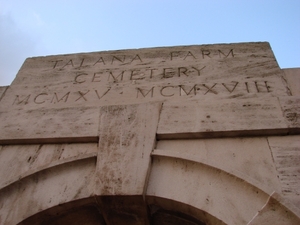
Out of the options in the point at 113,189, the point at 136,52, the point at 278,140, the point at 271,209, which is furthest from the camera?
the point at 136,52

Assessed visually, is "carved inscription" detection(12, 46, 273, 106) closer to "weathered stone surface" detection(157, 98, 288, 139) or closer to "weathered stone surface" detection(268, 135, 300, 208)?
"weathered stone surface" detection(157, 98, 288, 139)

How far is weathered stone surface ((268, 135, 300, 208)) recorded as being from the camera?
258cm

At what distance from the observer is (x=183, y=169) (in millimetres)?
2893

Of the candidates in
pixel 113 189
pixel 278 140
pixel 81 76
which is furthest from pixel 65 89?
pixel 278 140

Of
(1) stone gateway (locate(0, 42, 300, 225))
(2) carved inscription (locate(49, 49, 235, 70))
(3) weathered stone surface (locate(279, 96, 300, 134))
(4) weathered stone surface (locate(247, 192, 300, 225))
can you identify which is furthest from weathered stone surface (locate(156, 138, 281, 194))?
(2) carved inscription (locate(49, 49, 235, 70))

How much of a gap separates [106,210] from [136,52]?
2386 millimetres

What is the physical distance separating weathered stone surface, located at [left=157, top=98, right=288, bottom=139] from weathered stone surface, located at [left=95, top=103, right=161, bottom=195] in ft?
0.52

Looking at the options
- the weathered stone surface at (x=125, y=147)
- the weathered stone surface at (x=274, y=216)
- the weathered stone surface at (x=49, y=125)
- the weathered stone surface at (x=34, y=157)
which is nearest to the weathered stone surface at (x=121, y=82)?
the weathered stone surface at (x=49, y=125)

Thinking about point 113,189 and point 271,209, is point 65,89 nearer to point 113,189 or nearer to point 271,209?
point 113,189

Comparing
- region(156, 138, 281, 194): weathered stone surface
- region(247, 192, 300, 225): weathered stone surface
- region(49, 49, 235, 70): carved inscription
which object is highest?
region(49, 49, 235, 70): carved inscription

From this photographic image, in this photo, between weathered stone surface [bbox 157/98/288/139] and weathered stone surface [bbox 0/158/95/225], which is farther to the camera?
weathered stone surface [bbox 157/98/288/139]

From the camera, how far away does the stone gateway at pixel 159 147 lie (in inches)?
106

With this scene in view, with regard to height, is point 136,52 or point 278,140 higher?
point 136,52

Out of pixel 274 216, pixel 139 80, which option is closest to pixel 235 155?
pixel 274 216
